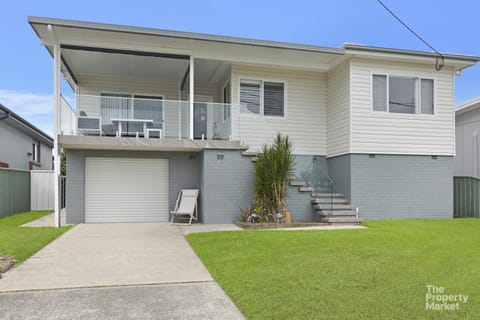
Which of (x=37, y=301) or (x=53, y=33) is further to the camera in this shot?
(x=53, y=33)

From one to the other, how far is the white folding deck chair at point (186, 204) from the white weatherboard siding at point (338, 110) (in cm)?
470

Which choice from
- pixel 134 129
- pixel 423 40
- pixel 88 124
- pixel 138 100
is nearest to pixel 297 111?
pixel 423 40

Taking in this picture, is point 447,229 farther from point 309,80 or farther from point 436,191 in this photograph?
point 309,80

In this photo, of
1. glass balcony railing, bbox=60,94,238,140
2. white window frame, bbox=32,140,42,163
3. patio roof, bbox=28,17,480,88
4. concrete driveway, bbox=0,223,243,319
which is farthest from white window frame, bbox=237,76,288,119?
white window frame, bbox=32,140,42,163

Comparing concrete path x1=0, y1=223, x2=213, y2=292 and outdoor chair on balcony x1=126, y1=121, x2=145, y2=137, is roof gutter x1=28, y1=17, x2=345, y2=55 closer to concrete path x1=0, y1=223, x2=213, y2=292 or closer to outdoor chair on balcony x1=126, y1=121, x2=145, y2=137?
outdoor chair on balcony x1=126, y1=121, x2=145, y2=137

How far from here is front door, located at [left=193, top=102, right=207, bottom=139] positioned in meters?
11.0

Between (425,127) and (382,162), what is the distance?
1.83m

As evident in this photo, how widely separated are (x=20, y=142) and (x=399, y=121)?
60.3 feet

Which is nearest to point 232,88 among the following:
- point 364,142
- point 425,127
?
point 364,142

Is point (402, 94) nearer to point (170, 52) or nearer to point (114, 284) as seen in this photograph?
point (170, 52)

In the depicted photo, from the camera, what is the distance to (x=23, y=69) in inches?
843

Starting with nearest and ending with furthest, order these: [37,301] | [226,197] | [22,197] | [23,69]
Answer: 1. [37,301]
2. [226,197]
3. [22,197]
4. [23,69]

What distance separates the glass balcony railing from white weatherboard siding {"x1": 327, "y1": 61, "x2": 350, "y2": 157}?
3.29m

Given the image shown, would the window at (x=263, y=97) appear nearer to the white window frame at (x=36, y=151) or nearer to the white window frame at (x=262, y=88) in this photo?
the white window frame at (x=262, y=88)
